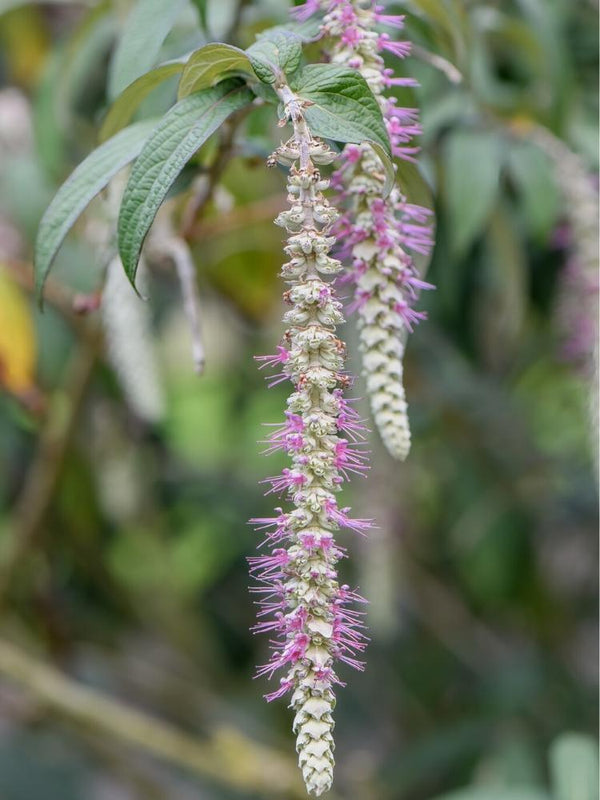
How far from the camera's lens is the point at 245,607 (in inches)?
80.6

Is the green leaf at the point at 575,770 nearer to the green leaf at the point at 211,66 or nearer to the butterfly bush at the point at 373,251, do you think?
the butterfly bush at the point at 373,251

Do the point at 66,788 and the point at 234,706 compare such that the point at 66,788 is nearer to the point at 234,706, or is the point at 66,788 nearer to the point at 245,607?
the point at 234,706

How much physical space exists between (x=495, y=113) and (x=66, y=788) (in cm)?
155

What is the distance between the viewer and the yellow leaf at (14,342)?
1251 mm

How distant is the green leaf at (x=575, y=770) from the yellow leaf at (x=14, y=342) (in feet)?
2.49

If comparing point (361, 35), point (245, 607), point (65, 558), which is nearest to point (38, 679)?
point (65, 558)

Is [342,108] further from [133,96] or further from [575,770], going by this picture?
[575,770]

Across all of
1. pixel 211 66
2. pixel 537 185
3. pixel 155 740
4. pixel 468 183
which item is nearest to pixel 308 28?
pixel 211 66

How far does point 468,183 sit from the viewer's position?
1015mm

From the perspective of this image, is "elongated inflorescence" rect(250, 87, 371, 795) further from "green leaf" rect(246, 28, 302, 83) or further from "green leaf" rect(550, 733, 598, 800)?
"green leaf" rect(550, 733, 598, 800)

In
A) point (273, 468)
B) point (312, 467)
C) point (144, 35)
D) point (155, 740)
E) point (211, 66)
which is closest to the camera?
point (312, 467)

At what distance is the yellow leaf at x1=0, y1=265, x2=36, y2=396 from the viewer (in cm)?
125

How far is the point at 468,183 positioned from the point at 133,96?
0.39 meters

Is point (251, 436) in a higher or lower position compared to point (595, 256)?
higher
